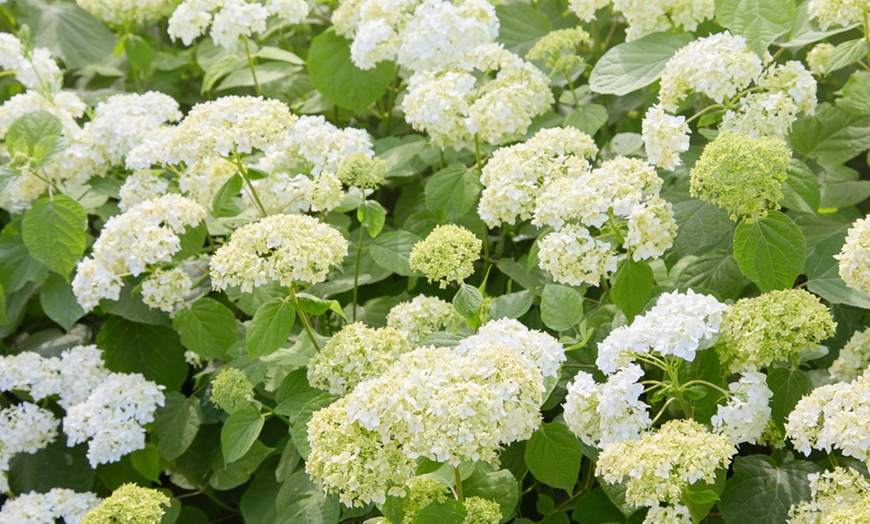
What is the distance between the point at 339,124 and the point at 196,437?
3.79 feet

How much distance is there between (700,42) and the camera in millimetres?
2172

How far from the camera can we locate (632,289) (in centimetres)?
200

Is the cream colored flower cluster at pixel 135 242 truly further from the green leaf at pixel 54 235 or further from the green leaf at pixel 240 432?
the green leaf at pixel 240 432

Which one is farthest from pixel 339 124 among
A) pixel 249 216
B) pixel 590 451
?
pixel 590 451

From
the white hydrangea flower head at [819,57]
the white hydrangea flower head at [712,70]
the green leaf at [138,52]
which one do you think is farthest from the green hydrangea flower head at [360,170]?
the green leaf at [138,52]

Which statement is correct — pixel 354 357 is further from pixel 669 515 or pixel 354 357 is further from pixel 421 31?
pixel 421 31

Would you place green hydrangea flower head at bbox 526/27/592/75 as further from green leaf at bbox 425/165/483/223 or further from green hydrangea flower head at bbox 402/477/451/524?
green hydrangea flower head at bbox 402/477/451/524

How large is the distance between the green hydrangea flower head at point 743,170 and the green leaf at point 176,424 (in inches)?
57.5

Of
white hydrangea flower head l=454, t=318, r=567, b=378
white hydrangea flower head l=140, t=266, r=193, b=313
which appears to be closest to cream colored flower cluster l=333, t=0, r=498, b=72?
white hydrangea flower head l=140, t=266, r=193, b=313

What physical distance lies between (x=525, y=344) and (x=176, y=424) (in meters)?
1.17

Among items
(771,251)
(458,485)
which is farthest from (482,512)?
(771,251)

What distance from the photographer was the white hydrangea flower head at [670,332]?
1723 millimetres

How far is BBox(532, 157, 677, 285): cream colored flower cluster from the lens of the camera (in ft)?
6.34

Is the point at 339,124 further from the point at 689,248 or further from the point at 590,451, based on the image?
the point at 590,451
